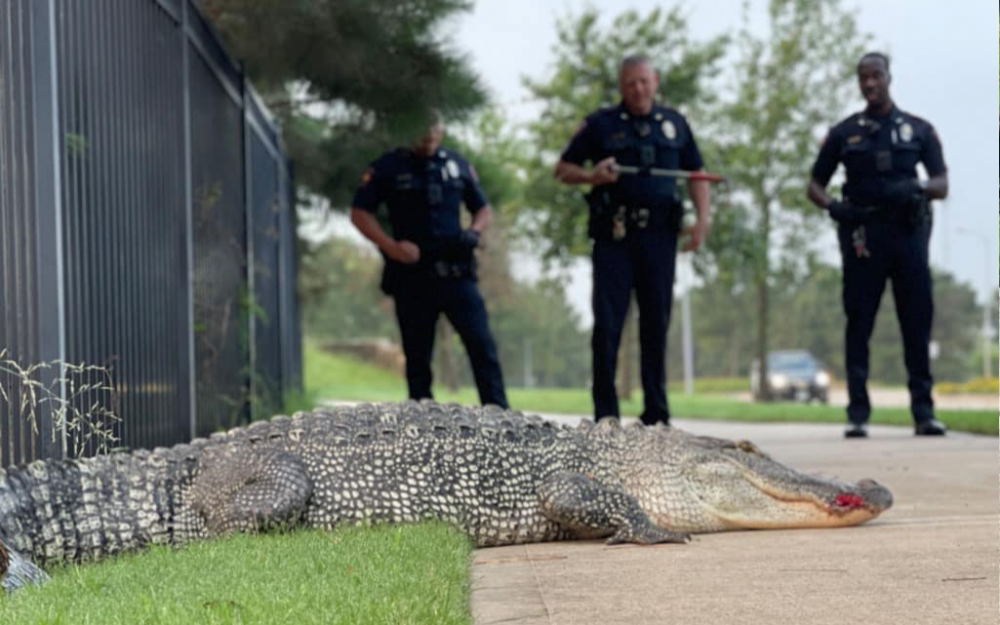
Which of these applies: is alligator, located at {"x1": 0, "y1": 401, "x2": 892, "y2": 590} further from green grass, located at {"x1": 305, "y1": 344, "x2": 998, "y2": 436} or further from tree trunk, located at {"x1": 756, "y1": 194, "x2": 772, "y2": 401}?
tree trunk, located at {"x1": 756, "y1": 194, "x2": 772, "y2": 401}

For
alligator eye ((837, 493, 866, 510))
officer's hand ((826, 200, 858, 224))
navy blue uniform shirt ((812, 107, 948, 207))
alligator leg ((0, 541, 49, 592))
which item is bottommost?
alligator eye ((837, 493, 866, 510))

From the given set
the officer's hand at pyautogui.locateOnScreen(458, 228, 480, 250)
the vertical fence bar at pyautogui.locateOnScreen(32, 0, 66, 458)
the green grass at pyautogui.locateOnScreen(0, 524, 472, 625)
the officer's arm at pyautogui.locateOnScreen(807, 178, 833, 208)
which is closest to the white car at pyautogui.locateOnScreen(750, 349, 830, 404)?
the officer's arm at pyautogui.locateOnScreen(807, 178, 833, 208)

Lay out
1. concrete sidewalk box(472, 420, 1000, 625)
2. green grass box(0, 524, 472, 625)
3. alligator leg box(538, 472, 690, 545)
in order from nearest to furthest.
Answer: green grass box(0, 524, 472, 625), concrete sidewalk box(472, 420, 1000, 625), alligator leg box(538, 472, 690, 545)

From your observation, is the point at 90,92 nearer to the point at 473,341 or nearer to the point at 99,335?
the point at 99,335

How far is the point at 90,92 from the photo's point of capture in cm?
571

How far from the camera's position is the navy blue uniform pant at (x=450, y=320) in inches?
357

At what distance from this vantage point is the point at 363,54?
10398mm

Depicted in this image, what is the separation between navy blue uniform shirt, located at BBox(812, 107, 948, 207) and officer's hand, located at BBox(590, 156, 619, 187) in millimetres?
2055

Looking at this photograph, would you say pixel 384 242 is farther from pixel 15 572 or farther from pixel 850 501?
pixel 15 572

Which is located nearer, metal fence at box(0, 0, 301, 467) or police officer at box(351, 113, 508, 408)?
metal fence at box(0, 0, 301, 467)

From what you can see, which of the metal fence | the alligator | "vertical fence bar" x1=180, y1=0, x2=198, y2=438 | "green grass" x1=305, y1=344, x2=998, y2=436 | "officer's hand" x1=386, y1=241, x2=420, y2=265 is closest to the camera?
the metal fence

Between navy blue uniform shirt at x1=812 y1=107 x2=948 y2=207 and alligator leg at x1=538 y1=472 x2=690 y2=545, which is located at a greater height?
navy blue uniform shirt at x1=812 y1=107 x2=948 y2=207

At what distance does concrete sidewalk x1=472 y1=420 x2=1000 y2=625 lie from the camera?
3.46 meters

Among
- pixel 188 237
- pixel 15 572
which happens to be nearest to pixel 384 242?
pixel 188 237
